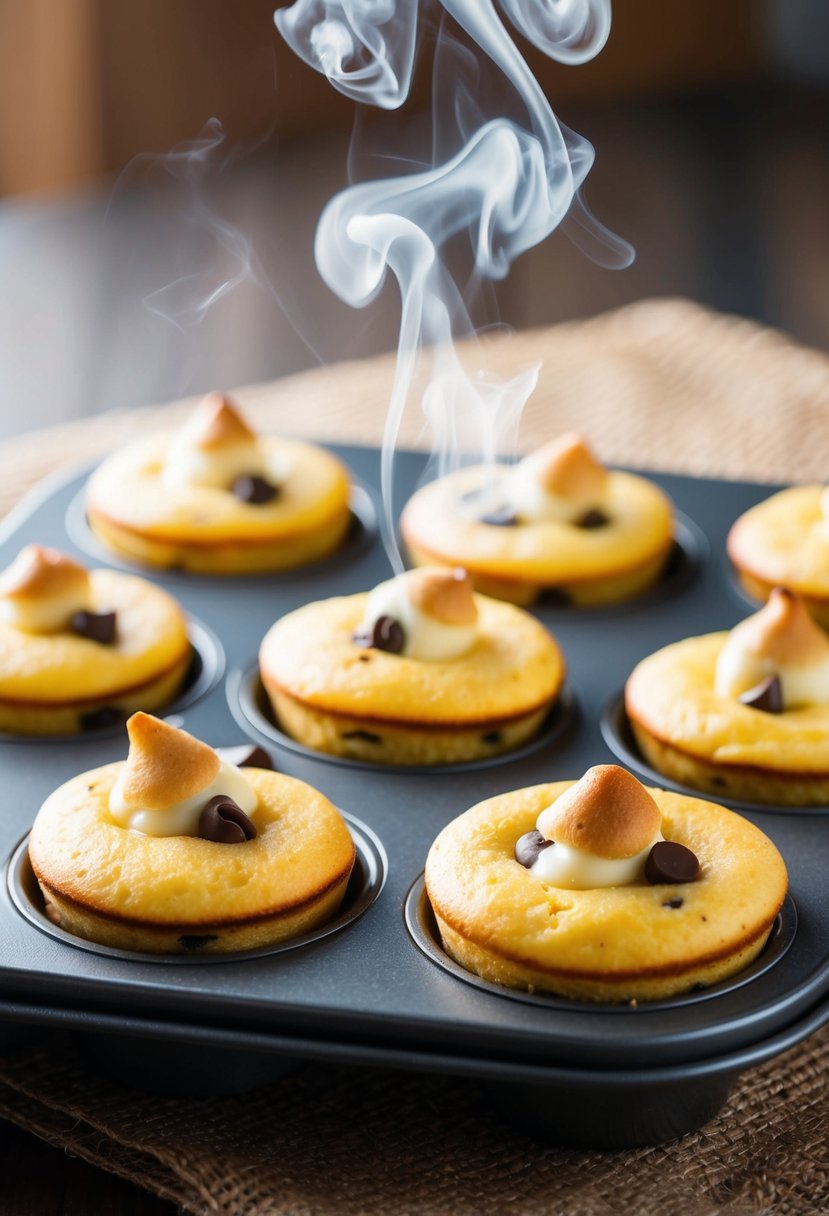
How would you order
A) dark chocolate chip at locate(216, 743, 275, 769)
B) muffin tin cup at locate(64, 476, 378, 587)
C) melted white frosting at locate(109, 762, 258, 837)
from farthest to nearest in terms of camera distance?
muffin tin cup at locate(64, 476, 378, 587) → dark chocolate chip at locate(216, 743, 275, 769) → melted white frosting at locate(109, 762, 258, 837)

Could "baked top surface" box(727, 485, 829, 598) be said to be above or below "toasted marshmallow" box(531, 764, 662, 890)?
below

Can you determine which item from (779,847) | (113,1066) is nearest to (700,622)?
(779,847)

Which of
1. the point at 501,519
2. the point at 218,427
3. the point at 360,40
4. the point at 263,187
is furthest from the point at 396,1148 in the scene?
the point at 263,187

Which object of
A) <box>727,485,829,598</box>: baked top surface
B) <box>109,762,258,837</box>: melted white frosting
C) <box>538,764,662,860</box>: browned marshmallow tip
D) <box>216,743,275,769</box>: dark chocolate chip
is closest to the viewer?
<box>538,764,662,860</box>: browned marshmallow tip

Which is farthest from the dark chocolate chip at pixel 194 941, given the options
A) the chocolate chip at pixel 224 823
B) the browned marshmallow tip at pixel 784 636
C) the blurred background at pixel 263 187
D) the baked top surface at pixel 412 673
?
the blurred background at pixel 263 187

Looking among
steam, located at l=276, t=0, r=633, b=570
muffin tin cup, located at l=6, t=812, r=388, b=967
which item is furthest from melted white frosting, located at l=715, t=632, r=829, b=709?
steam, located at l=276, t=0, r=633, b=570

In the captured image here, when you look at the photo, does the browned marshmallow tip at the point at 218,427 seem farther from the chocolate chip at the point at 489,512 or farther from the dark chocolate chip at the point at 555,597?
the dark chocolate chip at the point at 555,597

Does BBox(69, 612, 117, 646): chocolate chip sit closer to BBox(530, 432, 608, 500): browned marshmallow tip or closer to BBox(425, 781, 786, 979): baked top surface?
BBox(425, 781, 786, 979): baked top surface
